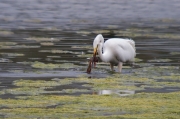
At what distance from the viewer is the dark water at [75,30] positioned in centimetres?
2072

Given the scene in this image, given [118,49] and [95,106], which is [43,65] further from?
[95,106]

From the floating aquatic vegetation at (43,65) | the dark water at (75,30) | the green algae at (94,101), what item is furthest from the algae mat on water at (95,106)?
the floating aquatic vegetation at (43,65)

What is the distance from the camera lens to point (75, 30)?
33344 millimetres

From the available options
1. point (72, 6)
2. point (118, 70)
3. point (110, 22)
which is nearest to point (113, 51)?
point (118, 70)

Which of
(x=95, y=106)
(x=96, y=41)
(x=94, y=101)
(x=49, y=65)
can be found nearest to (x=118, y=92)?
(x=94, y=101)

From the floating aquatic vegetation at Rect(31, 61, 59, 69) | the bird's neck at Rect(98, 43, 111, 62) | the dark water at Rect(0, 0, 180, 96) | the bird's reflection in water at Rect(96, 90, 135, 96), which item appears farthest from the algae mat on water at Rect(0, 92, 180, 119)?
the floating aquatic vegetation at Rect(31, 61, 59, 69)

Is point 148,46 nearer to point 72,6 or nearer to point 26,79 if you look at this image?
point 26,79

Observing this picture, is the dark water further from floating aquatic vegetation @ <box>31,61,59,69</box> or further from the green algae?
the green algae

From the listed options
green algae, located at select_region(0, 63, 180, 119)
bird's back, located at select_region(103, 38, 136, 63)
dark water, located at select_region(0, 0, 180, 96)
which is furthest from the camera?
dark water, located at select_region(0, 0, 180, 96)

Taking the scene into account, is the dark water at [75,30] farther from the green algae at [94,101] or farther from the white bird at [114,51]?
the green algae at [94,101]

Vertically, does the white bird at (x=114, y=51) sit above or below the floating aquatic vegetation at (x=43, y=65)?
above

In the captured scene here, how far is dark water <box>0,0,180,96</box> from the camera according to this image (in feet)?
68.0

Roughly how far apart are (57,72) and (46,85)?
268cm

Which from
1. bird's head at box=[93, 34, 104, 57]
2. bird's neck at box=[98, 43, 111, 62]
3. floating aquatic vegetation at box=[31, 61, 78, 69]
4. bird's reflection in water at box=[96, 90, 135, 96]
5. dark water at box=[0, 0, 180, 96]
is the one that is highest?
bird's head at box=[93, 34, 104, 57]
